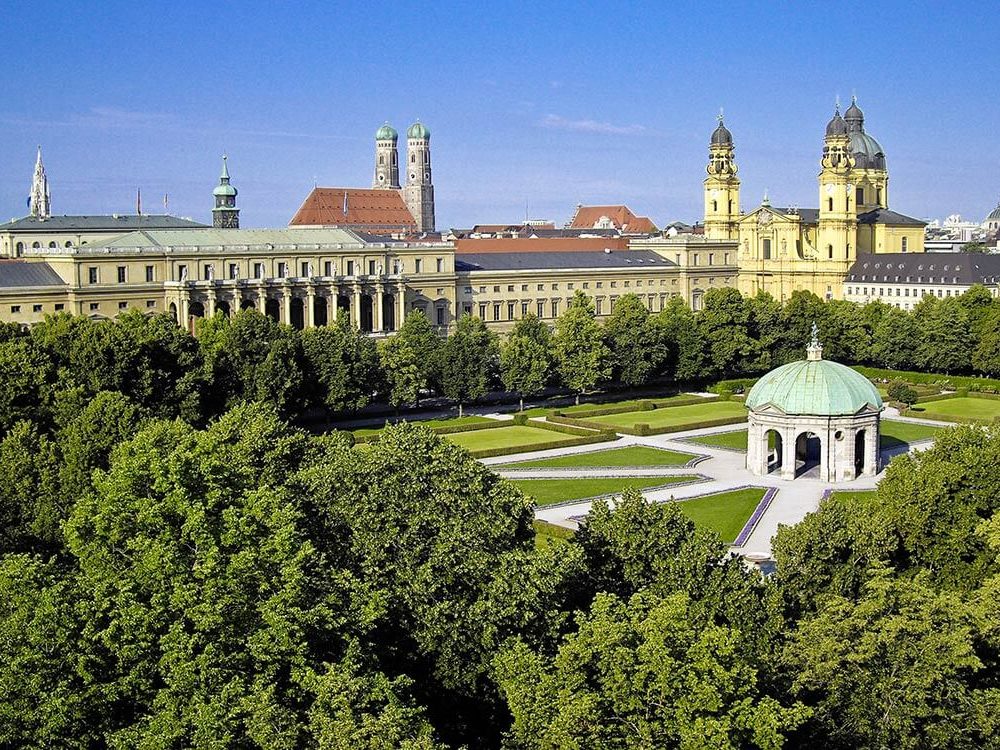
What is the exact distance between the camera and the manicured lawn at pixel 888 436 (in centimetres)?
Result: 8081

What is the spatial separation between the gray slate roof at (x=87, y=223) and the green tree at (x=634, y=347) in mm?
55696

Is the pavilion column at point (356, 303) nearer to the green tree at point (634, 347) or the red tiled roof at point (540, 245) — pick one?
the green tree at point (634, 347)

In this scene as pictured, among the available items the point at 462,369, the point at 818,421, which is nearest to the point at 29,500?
the point at 818,421

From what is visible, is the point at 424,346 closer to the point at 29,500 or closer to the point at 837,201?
the point at 29,500

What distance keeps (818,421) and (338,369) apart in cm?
3259

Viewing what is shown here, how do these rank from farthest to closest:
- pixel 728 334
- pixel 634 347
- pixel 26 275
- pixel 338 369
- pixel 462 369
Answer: pixel 728 334, pixel 26 275, pixel 634 347, pixel 462 369, pixel 338 369

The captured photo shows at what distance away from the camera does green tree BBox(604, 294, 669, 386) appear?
10025 cm

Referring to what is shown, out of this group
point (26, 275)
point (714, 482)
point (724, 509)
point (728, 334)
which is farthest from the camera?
Result: point (728, 334)

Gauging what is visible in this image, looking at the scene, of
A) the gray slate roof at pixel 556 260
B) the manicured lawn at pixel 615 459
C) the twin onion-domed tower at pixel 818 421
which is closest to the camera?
the twin onion-domed tower at pixel 818 421

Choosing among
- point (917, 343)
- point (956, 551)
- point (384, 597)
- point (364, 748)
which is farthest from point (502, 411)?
point (364, 748)

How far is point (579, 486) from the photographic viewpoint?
68.9 m

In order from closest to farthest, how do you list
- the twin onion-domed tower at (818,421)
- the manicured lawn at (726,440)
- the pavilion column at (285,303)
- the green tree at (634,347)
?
1. the twin onion-domed tower at (818,421)
2. the manicured lawn at (726,440)
3. the green tree at (634,347)
4. the pavilion column at (285,303)

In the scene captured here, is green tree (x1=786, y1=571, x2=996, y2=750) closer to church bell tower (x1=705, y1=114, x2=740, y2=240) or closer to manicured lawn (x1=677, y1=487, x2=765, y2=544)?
manicured lawn (x1=677, y1=487, x2=765, y2=544)

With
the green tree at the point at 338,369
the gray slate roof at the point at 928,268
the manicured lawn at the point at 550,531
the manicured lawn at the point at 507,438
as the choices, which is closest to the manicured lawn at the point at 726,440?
the manicured lawn at the point at 507,438
